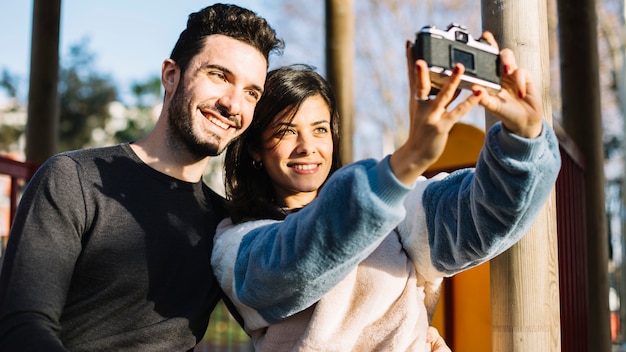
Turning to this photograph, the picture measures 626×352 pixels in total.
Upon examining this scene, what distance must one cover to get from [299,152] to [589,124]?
2493 millimetres

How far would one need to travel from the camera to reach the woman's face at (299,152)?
2652 millimetres

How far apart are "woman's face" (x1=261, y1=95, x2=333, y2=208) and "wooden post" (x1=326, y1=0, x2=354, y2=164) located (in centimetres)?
258

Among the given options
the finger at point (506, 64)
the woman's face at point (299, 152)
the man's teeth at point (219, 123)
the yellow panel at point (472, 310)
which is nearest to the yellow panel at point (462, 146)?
the yellow panel at point (472, 310)

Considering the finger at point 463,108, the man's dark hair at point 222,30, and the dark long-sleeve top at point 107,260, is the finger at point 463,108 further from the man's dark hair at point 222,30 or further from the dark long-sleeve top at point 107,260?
the man's dark hair at point 222,30

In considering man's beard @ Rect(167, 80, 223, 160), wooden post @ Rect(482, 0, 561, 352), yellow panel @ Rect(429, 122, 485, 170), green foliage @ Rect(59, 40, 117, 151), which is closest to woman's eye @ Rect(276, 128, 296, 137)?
man's beard @ Rect(167, 80, 223, 160)

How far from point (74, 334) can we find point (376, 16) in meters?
17.3

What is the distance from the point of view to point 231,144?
9.77 ft

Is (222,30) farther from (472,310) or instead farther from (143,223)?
Result: (472,310)

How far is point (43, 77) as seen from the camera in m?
5.37

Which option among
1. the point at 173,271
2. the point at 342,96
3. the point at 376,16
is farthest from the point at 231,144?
the point at 376,16

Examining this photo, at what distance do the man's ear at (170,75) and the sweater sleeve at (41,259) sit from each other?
603 millimetres

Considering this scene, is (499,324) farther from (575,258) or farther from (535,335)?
(575,258)

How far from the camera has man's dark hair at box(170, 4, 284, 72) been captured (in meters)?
2.79

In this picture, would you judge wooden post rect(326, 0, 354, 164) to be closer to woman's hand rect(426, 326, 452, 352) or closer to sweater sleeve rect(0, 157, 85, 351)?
woman's hand rect(426, 326, 452, 352)
